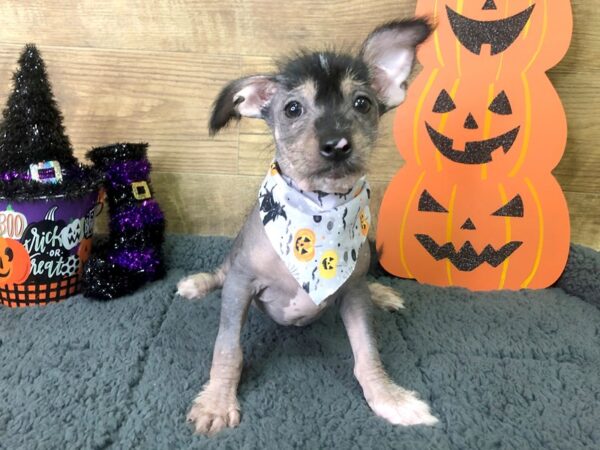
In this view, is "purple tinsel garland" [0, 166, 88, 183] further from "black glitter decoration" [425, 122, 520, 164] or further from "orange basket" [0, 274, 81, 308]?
"black glitter decoration" [425, 122, 520, 164]

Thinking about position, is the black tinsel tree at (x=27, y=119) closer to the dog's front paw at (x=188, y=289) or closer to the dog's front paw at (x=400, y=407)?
the dog's front paw at (x=188, y=289)

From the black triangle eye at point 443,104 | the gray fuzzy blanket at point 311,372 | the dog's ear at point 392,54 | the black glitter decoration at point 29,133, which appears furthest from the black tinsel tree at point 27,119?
the black triangle eye at point 443,104

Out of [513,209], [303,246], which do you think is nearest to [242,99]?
[303,246]

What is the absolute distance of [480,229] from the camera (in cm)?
174

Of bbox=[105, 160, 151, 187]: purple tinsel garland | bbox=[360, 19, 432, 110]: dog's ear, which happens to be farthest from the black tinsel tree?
bbox=[360, 19, 432, 110]: dog's ear

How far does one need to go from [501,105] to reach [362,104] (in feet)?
2.26

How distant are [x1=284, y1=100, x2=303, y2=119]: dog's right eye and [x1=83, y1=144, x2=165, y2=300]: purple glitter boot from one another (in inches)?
26.9

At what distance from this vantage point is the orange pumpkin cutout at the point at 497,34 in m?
1.60

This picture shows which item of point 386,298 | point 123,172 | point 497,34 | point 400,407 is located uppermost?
point 497,34

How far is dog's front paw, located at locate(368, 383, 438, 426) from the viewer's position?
1.13 metres

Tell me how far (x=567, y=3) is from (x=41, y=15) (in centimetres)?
174

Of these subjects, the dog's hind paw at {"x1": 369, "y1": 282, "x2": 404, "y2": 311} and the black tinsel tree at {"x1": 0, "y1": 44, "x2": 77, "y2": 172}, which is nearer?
the black tinsel tree at {"x1": 0, "y1": 44, "x2": 77, "y2": 172}

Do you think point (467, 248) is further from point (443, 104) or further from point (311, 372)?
point (311, 372)

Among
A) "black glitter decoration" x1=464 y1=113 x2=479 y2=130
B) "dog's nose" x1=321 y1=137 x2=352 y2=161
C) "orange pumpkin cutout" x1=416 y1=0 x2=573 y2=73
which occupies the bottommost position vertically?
"black glitter decoration" x1=464 y1=113 x2=479 y2=130
